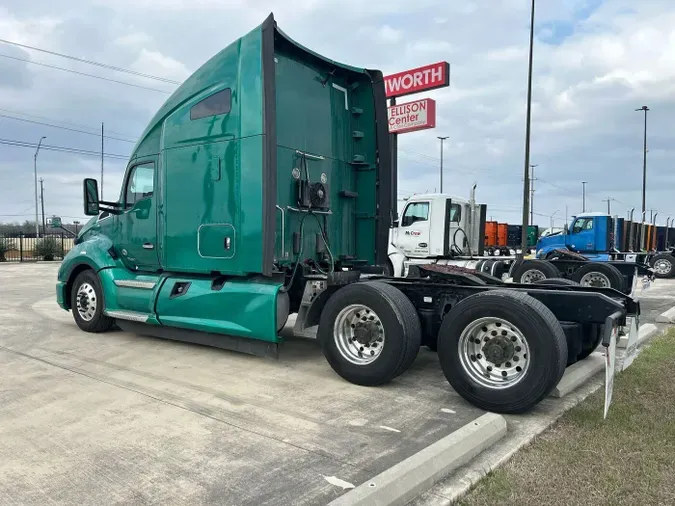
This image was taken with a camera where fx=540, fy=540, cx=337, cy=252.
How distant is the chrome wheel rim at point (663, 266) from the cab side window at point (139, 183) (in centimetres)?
2040

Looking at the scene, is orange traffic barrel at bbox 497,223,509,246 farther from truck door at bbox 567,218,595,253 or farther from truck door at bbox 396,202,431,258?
truck door at bbox 396,202,431,258

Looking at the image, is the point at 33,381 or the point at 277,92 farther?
the point at 277,92

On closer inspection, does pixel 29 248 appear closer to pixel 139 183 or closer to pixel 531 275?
pixel 139 183

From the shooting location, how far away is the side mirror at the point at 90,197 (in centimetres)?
792

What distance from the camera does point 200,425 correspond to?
4238mm

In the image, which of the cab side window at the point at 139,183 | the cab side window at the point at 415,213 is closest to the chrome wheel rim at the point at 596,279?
the cab side window at the point at 415,213

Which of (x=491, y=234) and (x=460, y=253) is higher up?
(x=491, y=234)

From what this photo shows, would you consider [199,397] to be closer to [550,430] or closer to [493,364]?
[493,364]

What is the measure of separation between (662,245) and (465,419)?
81.8ft

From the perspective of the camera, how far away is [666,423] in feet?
13.7

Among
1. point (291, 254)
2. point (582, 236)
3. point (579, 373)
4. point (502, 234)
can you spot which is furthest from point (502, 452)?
point (502, 234)

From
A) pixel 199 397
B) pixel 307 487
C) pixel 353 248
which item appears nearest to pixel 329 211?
pixel 353 248

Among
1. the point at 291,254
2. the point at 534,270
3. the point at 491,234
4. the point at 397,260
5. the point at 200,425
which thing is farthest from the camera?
the point at 491,234

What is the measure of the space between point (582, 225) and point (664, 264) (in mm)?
4927
